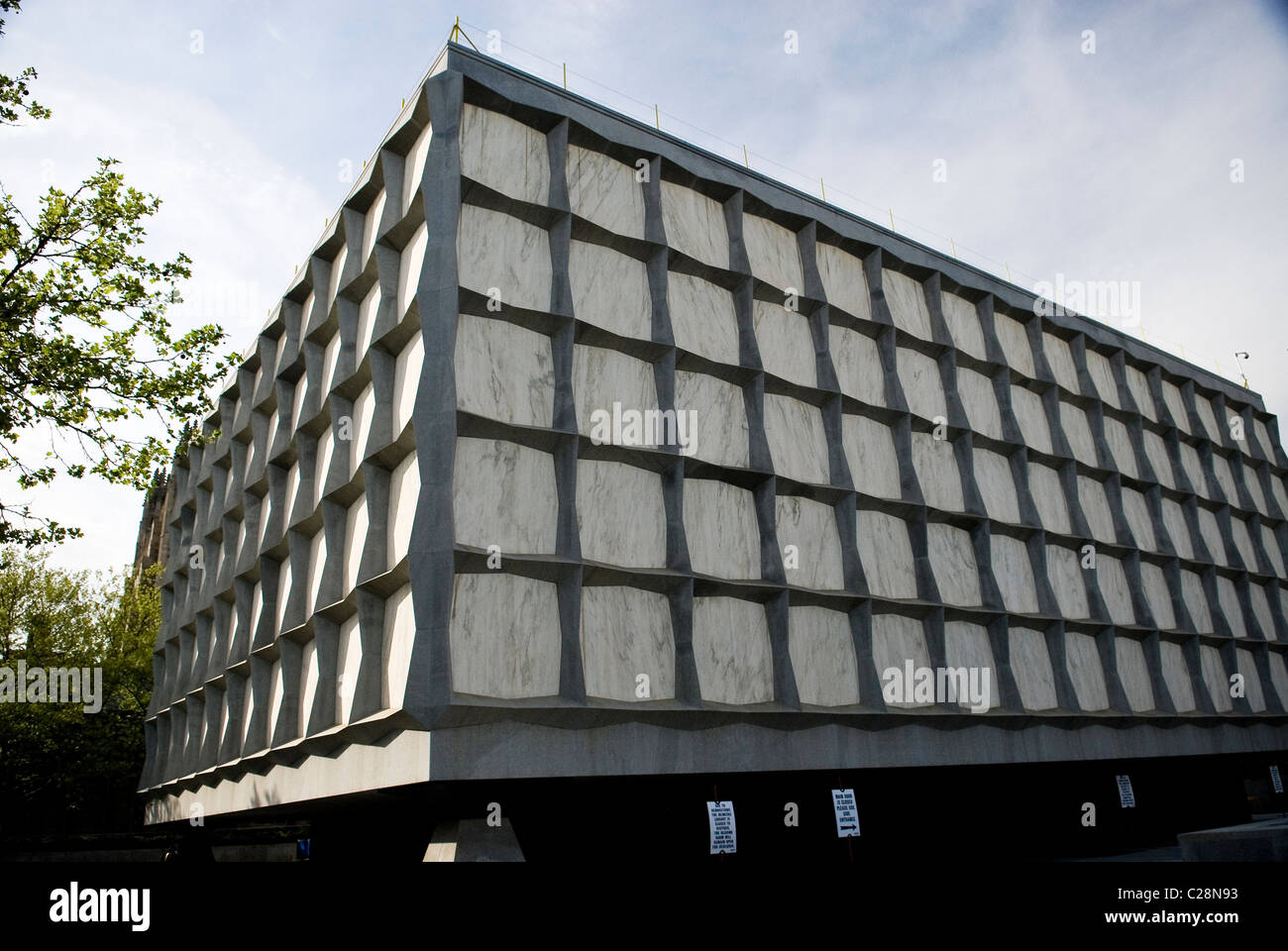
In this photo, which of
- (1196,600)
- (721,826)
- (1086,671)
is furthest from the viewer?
(1196,600)

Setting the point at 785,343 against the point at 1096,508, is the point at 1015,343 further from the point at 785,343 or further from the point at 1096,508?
the point at 785,343

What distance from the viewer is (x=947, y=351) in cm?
2803

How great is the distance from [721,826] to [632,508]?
6.46 metres

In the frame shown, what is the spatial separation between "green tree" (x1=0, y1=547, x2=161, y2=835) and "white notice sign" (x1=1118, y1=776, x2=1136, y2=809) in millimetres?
39439

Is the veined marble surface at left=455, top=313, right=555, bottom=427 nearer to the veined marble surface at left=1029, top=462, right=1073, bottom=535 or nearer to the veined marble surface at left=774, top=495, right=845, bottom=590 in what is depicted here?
the veined marble surface at left=774, top=495, right=845, bottom=590

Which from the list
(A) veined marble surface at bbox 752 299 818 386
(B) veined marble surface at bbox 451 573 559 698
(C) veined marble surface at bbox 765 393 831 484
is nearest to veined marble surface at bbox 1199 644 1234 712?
(C) veined marble surface at bbox 765 393 831 484

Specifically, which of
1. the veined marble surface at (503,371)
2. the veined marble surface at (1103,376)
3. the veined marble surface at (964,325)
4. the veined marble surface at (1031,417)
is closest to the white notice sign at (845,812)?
the veined marble surface at (503,371)

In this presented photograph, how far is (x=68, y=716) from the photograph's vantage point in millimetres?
41531

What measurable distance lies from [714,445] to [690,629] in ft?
14.4

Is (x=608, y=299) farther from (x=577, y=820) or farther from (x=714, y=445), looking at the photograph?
(x=577, y=820)

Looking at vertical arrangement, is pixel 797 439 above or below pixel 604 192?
below

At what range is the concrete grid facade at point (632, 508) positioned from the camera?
17.3m

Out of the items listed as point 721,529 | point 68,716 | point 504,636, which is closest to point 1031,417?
point 721,529

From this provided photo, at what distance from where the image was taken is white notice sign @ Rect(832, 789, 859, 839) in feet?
67.3
